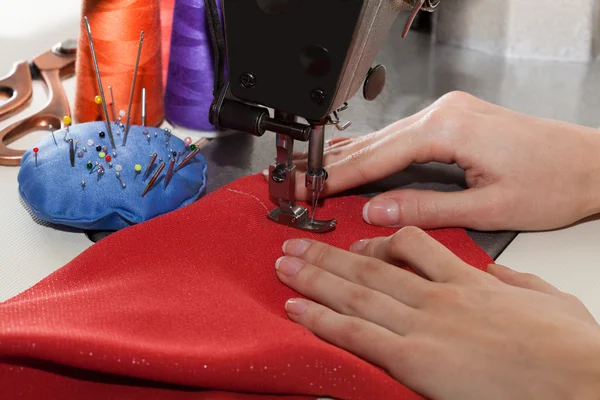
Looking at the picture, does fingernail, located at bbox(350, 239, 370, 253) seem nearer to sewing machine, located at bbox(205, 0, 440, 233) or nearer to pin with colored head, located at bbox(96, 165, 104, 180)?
sewing machine, located at bbox(205, 0, 440, 233)

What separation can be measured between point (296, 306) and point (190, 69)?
60 cm

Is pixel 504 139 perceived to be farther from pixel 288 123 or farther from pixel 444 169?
pixel 288 123

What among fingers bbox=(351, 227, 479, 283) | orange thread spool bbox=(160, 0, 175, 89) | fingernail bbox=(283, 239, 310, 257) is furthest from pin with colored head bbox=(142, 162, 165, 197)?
orange thread spool bbox=(160, 0, 175, 89)

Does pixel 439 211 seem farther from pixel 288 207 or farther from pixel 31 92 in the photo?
pixel 31 92

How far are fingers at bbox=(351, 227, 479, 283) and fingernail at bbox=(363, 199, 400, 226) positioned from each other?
0.35ft

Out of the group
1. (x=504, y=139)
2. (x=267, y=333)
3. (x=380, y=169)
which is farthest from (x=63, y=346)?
(x=504, y=139)

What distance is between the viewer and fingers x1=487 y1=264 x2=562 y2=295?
35.0 inches

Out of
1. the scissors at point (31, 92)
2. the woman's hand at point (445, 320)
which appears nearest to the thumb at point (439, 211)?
the woman's hand at point (445, 320)

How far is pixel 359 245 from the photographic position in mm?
982

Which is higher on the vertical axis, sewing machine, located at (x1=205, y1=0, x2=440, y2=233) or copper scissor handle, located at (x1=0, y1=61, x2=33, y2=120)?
sewing machine, located at (x1=205, y1=0, x2=440, y2=233)

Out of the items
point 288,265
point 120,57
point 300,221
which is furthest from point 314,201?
point 120,57

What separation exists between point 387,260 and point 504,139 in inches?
11.4

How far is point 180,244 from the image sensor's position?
95 centimetres

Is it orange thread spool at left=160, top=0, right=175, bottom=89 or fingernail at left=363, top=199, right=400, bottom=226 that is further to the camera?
orange thread spool at left=160, top=0, right=175, bottom=89
